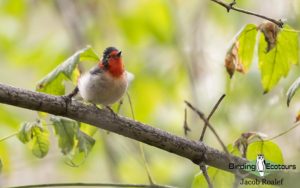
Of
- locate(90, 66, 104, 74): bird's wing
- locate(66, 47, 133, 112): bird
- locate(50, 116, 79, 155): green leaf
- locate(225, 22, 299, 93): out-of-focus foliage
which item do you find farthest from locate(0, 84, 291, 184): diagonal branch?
locate(90, 66, 104, 74): bird's wing

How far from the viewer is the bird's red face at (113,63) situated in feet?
11.9

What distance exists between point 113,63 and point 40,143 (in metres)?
1.13

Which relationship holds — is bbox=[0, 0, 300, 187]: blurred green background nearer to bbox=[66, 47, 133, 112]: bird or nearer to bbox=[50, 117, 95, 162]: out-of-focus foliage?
bbox=[66, 47, 133, 112]: bird

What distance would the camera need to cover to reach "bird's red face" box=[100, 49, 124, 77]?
3.62 metres

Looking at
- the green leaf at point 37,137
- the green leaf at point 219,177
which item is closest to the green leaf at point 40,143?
the green leaf at point 37,137

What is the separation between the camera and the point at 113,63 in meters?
3.72

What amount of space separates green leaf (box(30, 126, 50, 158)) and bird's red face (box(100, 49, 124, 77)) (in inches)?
38.1

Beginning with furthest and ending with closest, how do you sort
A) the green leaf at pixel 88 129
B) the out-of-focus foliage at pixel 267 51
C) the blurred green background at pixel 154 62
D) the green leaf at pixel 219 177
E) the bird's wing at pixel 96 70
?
the blurred green background at pixel 154 62 < the bird's wing at pixel 96 70 < the green leaf at pixel 88 129 < the green leaf at pixel 219 177 < the out-of-focus foliage at pixel 267 51

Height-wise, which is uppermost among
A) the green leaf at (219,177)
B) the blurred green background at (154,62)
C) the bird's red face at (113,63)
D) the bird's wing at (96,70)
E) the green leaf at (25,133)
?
the blurred green background at (154,62)

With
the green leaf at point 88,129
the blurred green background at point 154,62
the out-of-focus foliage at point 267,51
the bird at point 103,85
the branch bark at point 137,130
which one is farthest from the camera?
the blurred green background at point 154,62

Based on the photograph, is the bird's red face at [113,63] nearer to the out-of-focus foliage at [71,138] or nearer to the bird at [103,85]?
the bird at [103,85]

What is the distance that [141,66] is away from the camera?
17.8 ft

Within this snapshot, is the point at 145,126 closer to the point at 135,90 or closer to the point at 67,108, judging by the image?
the point at 67,108

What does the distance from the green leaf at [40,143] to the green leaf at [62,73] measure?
0.70 feet
